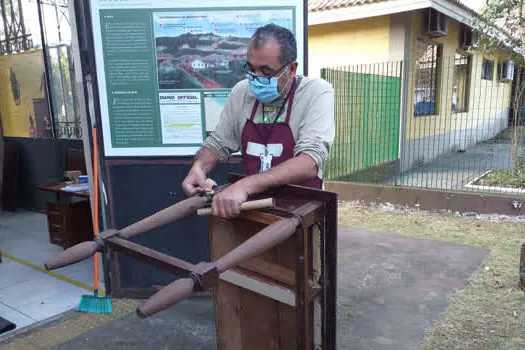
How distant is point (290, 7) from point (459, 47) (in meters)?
9.49

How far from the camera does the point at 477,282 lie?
12.5 feet

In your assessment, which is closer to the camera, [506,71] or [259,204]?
[259,204]

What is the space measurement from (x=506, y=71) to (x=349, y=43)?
9803 mm

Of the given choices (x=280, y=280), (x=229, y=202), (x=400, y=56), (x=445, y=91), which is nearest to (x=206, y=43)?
(x=229, y=202)

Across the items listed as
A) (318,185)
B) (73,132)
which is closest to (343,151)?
(73,132)

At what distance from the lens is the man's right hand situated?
6.15 feet

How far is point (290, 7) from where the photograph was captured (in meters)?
3.09

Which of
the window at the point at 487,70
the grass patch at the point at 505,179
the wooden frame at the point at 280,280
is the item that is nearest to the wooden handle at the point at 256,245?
the wooden frame at the point at 280,280

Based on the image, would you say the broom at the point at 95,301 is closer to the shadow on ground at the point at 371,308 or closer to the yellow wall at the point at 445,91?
the shadow on ground at the point at 371,308

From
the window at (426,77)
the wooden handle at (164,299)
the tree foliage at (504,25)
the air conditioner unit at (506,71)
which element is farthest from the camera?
the air conditioner unit at (506,71)

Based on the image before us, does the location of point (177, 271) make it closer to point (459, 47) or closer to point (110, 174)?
point (110, 174)

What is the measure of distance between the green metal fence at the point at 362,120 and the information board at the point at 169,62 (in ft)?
12.2

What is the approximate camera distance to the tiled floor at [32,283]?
3.43 meters

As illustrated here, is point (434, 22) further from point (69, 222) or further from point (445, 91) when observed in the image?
point (69, 222)
